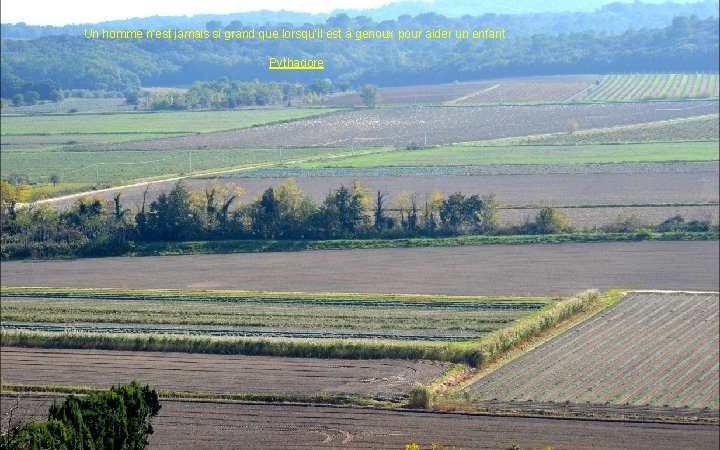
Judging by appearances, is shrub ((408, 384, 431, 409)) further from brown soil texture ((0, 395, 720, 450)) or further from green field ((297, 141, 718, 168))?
green field ((297, 141, 718, 168))

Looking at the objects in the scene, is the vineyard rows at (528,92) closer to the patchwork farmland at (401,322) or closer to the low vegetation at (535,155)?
the low vegetation at (535,155)

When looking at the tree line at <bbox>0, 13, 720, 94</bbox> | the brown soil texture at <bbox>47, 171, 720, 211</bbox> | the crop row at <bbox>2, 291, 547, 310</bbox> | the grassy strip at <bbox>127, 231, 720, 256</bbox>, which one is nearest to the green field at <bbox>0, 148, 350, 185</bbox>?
the brown soil texture at <bbox>47, 171, 720, 211</bbox>

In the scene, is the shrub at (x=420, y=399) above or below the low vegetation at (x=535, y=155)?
below

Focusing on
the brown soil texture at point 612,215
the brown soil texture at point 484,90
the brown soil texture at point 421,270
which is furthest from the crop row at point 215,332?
the brown soil texture at point 484,90

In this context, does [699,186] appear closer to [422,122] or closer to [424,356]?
[424,356]

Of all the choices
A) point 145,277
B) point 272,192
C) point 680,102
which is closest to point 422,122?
point 680,102

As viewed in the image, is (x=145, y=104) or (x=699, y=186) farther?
(x=145, y=104)

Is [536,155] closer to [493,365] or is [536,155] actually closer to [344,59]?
[493,365]
